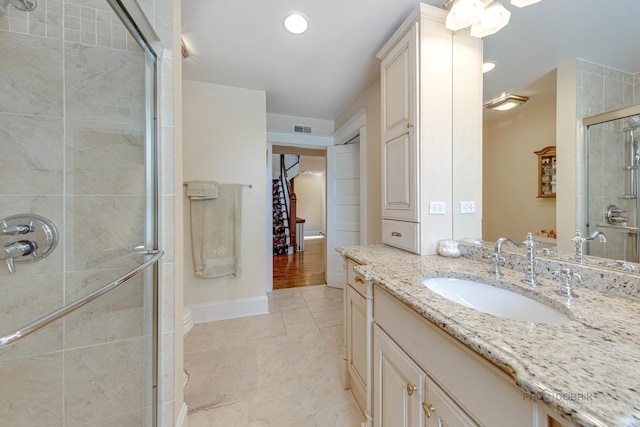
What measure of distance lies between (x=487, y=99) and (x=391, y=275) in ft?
3.64

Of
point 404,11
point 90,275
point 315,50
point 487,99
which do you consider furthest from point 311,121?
point 90,275

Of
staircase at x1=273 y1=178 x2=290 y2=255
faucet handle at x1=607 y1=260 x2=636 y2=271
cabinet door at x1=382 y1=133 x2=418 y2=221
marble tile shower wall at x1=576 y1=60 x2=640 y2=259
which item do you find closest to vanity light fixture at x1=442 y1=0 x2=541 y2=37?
marble tile shower wall at x1=576 y1=60 x2=640 y2=259

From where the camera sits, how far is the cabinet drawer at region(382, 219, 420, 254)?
A: 143 cm

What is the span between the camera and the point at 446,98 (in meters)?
1.41

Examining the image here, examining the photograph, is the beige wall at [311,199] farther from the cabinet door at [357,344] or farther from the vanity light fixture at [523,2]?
the vanity light fixture at [523,2]

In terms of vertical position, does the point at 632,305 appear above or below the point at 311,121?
below

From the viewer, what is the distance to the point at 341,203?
3170mm

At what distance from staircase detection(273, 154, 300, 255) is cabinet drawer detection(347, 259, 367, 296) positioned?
4.27 meters

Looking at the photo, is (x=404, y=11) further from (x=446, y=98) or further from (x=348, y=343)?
(x=348, y=343)

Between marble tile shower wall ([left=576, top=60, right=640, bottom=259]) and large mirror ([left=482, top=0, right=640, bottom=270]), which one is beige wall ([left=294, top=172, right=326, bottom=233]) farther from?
marble tile shower wall ([left=576, top=60, right=640, bottom=259])

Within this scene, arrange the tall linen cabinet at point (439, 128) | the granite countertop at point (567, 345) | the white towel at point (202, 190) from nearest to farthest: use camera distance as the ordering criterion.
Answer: the granite countertop at point (567, 345)
the tall linen cabinet at point (439, 128)
the white towel at point (202, 190)

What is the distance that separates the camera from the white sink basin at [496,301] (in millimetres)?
767

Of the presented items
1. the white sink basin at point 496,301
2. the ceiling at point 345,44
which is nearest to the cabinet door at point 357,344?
the white sink basin at point 496,301

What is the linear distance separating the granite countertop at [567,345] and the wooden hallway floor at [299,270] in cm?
276
